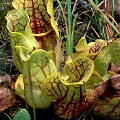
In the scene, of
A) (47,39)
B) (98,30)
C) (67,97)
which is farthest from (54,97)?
(98,30)

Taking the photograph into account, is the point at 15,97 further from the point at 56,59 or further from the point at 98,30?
the point at 98,30

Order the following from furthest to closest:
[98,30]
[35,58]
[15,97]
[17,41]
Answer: [98,30]
[15,97]
[17,41]
[35,58]

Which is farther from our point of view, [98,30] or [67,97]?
[98,30]

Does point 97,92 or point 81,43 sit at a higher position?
point 81,43

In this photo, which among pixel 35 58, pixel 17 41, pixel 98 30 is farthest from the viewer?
pixel 98 30

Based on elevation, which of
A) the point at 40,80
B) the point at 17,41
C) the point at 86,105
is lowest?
the point at 86,105

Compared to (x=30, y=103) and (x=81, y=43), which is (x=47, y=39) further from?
(x=30, y=103)
